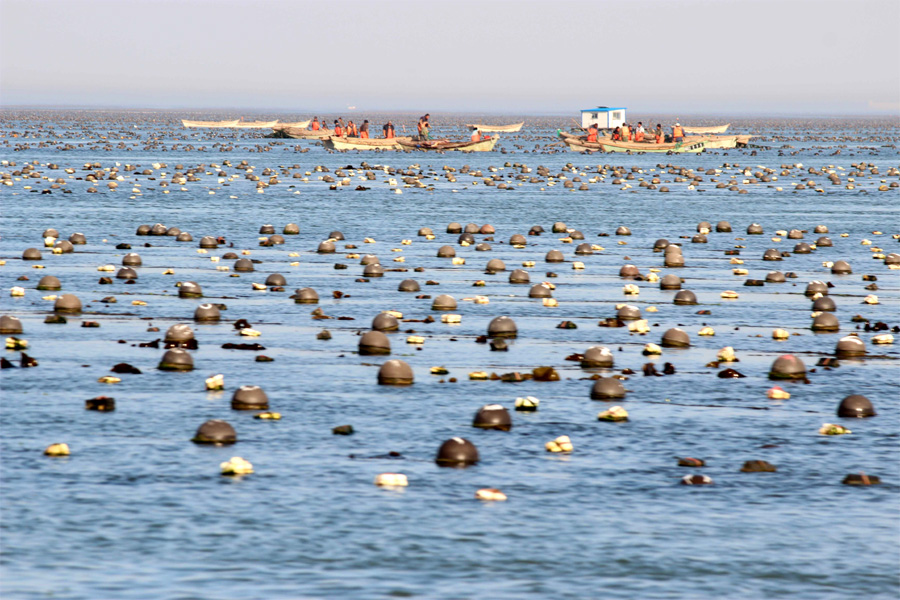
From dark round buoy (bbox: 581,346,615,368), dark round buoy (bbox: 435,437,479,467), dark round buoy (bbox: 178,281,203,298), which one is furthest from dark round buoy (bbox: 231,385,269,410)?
dark round buoy (bbox: 178,281,203,298)

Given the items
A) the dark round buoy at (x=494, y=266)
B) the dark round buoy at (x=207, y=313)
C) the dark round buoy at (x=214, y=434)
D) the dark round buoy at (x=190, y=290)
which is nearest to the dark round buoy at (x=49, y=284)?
the dark round buoy at (x=190, y=290)

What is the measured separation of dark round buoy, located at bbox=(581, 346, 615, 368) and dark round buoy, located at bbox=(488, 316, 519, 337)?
3.13 metres

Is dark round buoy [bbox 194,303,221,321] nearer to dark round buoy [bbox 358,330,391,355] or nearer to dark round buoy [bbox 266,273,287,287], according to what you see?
dark round buoy [bbox 358,330,391,355]

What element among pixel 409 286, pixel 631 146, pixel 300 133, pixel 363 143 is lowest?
pixel 409 286

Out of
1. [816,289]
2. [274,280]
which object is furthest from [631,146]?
[274,280]

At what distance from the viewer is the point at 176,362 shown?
856 inches

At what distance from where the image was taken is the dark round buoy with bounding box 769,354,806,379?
70.8ft

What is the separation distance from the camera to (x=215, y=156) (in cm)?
11656

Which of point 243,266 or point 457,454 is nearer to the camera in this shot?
point 457,454

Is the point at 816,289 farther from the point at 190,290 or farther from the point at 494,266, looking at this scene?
the point at 190,290

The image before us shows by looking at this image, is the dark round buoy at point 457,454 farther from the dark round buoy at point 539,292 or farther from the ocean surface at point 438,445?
the dark round buoy at point 539,292

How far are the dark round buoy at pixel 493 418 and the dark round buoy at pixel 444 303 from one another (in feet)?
36.9

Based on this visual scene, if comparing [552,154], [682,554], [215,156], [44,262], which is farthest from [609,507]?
[552,154]

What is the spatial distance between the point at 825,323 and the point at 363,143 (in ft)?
340
